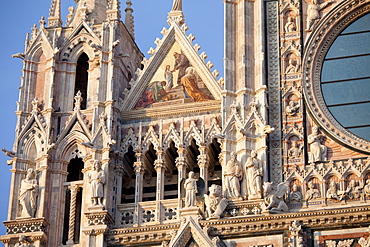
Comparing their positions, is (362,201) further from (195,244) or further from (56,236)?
(56,236)

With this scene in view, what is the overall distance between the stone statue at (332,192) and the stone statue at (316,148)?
65 cm

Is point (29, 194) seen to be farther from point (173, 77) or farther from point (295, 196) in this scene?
point (295, 196)

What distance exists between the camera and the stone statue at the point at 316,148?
1037 inches

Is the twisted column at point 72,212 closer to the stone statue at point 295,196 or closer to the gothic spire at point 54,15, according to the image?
the gothic spire at point 54,15

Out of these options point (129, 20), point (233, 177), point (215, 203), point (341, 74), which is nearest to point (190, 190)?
point (215, 203)

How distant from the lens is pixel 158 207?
26.7 m

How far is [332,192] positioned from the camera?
25.8 m

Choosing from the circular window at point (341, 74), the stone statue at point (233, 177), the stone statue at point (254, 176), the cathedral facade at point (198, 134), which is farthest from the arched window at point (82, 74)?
the circular window at point (341, 74)

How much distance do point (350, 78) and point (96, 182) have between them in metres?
5.81

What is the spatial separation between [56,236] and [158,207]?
7.23ft

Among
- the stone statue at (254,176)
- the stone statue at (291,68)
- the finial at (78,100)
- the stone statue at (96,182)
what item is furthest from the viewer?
the finial at (78,100)

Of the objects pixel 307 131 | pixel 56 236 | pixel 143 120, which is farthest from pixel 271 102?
pixel 56 236

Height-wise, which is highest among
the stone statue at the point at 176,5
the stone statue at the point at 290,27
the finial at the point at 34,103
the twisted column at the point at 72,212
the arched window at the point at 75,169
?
the stone statue at the point at 176,5

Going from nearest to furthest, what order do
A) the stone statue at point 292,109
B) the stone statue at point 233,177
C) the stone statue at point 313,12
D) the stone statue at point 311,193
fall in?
the stone statue at point 311,193 < the stone statue at point 233,177 < the stone statue at point 292,109 < the stone statue at point 313,12
